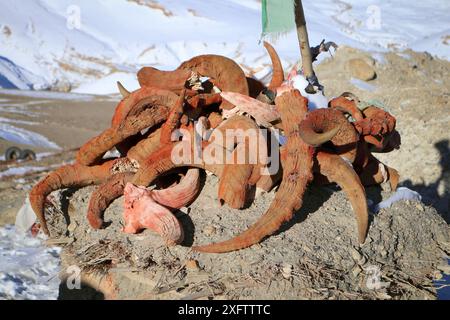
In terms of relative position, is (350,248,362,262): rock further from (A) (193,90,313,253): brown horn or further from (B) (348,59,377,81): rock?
(B) (348,59,377,81): rock

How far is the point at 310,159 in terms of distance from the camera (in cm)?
253

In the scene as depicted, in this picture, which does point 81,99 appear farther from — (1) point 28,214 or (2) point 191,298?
(2) point 191,298

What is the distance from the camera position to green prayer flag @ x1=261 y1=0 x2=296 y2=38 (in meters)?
2.91

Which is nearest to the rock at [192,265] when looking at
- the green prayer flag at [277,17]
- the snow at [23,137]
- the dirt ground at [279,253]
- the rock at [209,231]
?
the dirt ground at [279,253]

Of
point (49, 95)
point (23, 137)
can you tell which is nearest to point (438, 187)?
point (23, 137)

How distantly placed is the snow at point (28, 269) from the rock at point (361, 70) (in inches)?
280

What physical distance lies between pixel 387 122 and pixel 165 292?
5.16 ft

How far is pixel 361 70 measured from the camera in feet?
29.6

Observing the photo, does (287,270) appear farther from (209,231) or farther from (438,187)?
(438,187)

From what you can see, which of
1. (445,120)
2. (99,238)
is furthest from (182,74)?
(445,120)

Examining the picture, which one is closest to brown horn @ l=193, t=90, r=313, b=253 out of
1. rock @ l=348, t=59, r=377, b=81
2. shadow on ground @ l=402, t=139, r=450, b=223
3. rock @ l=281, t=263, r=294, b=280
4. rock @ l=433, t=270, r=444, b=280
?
rock @ l=281, t=263, r=294, b=280

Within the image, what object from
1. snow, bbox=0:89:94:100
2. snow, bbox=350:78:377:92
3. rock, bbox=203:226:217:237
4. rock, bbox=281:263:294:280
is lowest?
rock, bbox=281:263:294:280

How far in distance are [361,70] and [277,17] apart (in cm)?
651

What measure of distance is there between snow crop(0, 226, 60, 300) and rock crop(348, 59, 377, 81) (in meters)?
7.11
